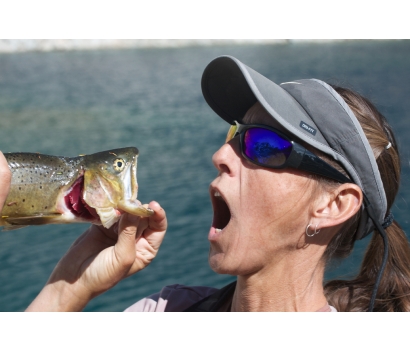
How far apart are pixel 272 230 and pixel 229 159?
40 centimetres

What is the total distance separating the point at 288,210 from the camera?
2.50 meters

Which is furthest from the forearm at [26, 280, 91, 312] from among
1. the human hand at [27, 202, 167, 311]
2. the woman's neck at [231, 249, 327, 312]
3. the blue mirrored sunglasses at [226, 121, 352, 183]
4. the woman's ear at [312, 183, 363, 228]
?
the woman's ear at [312, 183, 363, 228]

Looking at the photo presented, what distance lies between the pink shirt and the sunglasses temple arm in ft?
3.16

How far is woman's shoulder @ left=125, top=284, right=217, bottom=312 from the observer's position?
2.88m

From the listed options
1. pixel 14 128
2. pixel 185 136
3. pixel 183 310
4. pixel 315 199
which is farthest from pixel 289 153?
pixel 14 128

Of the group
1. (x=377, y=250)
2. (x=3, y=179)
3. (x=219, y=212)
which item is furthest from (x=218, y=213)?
(x=3, y=179)

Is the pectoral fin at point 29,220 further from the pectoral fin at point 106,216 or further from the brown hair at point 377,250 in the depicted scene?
the brown hair at point 377,250

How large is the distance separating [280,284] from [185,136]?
53.3 ft

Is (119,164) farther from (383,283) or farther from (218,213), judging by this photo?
(383,283)

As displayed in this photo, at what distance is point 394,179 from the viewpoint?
2646 millimetres

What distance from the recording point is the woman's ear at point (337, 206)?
97.7 inches

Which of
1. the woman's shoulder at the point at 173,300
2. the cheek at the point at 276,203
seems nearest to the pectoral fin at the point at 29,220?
the woman's shoulder at the point at 173,300

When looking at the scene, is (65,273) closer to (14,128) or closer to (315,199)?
(315,199)

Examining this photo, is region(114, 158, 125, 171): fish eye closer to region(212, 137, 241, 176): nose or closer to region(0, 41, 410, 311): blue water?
region(212, 137, 241, 176): nose
